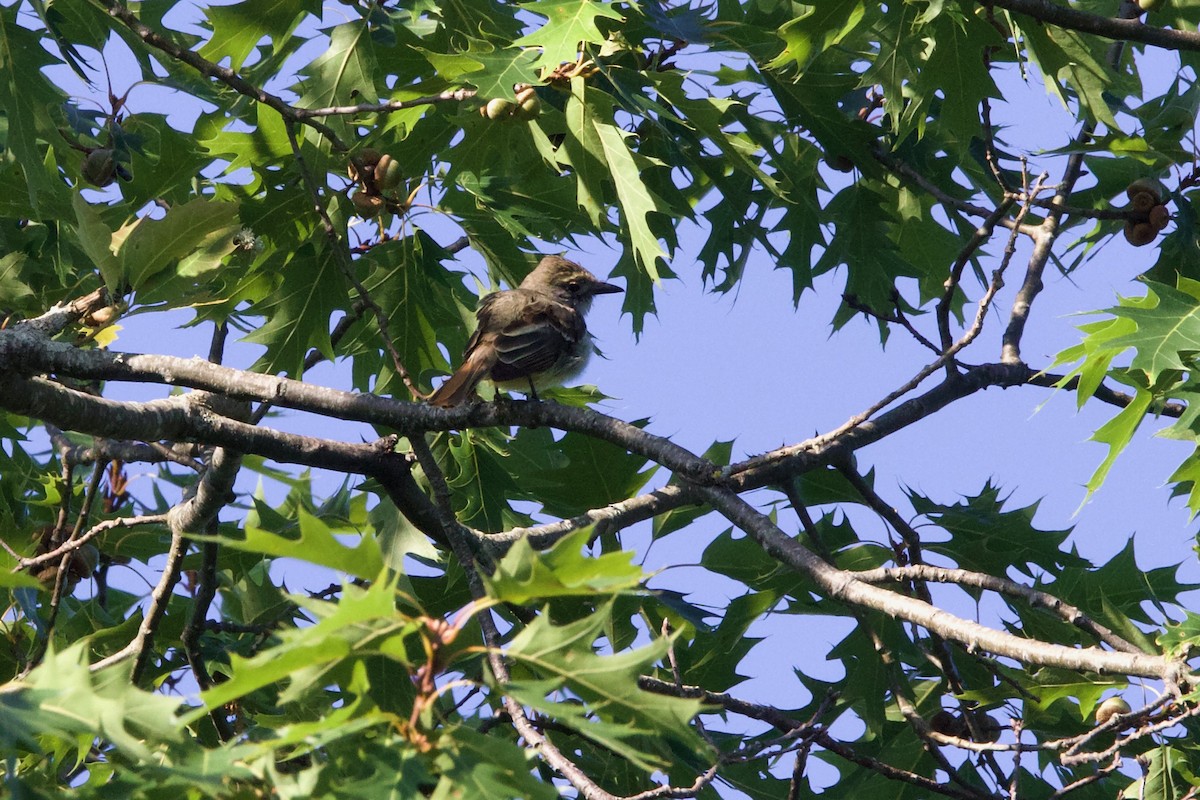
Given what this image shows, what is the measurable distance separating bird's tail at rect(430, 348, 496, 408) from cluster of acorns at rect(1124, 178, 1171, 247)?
2781mm

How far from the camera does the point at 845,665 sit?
197 inches

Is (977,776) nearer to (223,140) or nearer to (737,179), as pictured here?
(737,179)

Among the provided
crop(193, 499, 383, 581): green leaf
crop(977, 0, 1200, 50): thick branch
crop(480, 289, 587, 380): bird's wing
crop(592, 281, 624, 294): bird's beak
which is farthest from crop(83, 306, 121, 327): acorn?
crop(592, 281, 624, 294): bird's beak

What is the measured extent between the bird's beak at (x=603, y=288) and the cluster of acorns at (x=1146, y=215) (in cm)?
265

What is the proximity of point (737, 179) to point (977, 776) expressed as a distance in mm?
2747

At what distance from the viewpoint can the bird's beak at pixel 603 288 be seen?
6.86 m

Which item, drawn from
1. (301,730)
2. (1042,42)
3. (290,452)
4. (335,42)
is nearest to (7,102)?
(335,42)

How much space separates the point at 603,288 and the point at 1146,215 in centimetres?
286

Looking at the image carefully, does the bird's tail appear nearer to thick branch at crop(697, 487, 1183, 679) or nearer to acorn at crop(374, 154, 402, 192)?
acorn at crop(374, 154, 402, 192)

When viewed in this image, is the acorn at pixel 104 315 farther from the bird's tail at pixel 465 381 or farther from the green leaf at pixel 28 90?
the bird's tail at pixel 465 381

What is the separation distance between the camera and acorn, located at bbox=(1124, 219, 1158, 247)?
5.22 meters

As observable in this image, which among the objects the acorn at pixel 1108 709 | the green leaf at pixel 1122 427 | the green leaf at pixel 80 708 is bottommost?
the green leaf at pixel 80 708

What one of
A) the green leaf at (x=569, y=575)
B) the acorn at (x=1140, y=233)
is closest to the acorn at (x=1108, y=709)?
the acorn at (x=1140, y=233)

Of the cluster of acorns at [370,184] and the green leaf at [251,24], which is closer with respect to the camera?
the cluster of acorns at [370,184]
